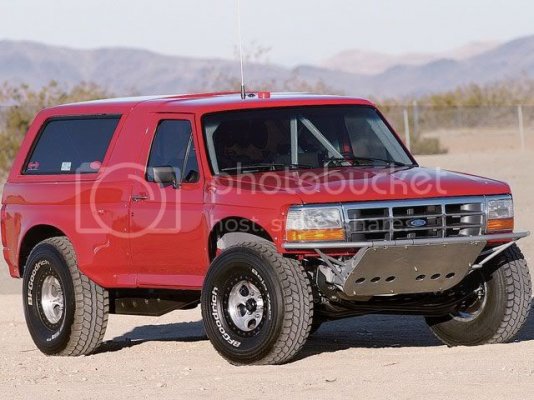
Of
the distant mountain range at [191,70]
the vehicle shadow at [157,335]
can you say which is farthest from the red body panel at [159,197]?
the distant mountain range at [191,70]

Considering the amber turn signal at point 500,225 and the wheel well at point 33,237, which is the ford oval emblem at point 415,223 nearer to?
the amber turn signal at point 500,225

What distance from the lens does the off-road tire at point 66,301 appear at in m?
11.0

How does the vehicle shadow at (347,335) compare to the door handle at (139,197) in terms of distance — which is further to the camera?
the vehicle shadow at (347,335)

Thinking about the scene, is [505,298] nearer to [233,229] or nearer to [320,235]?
[320,235]

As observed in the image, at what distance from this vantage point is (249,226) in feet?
31.9

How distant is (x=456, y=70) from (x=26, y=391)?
17560 cm

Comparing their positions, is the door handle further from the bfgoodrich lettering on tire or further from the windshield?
the bfgoodrich lettering on tire

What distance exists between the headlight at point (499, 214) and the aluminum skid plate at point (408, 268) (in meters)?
0.27

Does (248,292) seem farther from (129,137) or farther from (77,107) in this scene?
(77,107)

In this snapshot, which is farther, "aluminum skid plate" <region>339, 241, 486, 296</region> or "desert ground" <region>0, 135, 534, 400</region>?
"aluminum skid plate" <region>339, 241, 486, 296</region>

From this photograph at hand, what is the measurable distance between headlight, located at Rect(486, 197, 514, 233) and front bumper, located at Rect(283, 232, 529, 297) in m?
0.10

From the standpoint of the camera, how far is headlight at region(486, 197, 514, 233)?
382 inches

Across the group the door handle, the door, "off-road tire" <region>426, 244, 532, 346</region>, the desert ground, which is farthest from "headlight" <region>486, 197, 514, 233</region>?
the door handle

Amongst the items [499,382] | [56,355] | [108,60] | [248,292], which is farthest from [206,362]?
[108,60]
